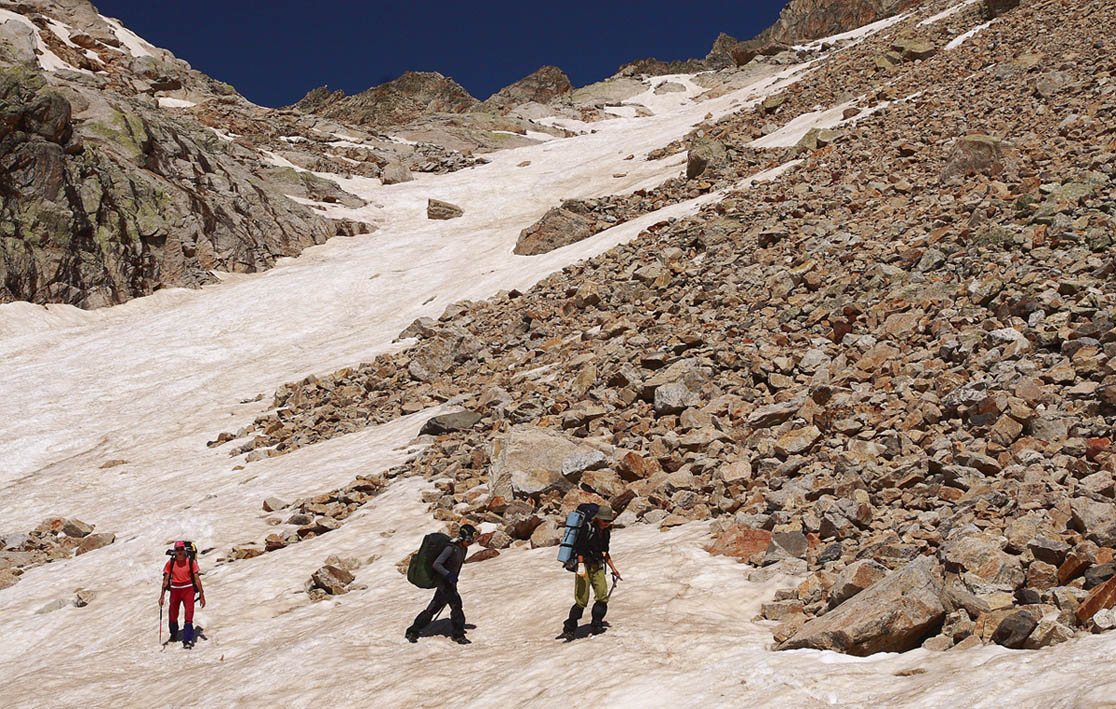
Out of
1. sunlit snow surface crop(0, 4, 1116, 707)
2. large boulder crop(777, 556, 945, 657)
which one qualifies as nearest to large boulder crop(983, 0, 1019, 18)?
sunlit snow surface crop(0, 4, 1116, 707)

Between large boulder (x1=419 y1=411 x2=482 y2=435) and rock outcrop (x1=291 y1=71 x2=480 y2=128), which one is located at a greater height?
rock outcrop (x1=291 y1=71 x2=480 y2=128)

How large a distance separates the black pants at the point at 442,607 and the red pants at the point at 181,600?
12.9ft

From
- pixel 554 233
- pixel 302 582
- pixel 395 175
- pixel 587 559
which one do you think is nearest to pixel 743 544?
pixel 587 559

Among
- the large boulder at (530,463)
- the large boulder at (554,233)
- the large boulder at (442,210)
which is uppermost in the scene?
the large boulder at (442,210)

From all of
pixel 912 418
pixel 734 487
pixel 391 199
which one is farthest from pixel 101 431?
pixel 391 199

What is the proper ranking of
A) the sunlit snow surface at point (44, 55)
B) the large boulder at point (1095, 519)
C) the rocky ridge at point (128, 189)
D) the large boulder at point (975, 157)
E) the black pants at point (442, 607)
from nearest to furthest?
1. the large boulder at point (1095, 519)
2. the black pants at point (442, 607)
3. the large boulder at point (975, 157)
4. the rocky ridge at point (128, 189)
5. the sunlit snow surface at point (44, 55)

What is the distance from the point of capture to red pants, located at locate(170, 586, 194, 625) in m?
11.5

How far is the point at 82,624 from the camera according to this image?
12695mm

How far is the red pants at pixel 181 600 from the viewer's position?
11.5m

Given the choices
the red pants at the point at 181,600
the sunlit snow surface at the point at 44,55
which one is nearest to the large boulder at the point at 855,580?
the red pants at the point at 181,600

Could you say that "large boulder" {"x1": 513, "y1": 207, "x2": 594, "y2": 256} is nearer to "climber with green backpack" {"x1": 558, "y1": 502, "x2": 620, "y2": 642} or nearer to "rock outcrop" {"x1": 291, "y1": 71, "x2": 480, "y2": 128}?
"climber with green backpack" {"x1": 558, "y1": 502, "x2": 620, "y2": 642}

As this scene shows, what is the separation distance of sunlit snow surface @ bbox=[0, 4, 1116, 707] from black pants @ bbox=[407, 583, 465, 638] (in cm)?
25

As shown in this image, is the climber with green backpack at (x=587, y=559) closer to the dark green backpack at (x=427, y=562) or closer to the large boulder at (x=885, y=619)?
the dark green backpack at (x=427, y=562)

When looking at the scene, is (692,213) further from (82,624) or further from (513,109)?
(513,109)
